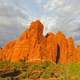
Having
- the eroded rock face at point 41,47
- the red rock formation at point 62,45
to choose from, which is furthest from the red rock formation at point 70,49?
the red rock formation at point 62,45

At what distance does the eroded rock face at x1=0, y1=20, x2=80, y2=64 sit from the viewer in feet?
340

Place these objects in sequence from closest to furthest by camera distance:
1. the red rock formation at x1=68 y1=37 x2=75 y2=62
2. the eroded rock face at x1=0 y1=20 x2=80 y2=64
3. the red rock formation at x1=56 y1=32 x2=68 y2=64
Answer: the red rock formation at x1=68 y1=37 x2=75 y2=62 < the eroded rock face at x1=0 y1=20 x2=80 y2=64 < the red rock formation at x1=56 y1=32 x2=68 y2=64

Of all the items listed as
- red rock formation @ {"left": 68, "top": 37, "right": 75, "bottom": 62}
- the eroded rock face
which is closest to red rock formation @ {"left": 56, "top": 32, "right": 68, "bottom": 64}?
the eroded rock face

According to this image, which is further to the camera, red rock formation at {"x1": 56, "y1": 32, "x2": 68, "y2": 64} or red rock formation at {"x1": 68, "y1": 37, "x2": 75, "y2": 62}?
red rock formation at {"x1": 56, "y1": 32, "x2": 68, "y2": 64}

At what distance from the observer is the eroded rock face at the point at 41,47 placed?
104 metres

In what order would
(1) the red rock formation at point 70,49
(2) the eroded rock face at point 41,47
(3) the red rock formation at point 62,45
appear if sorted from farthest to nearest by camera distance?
(3) the red rock formation at point 62,45
(2) the eroded rock face at point 41,47
(1) the red rock formation at point 70,49

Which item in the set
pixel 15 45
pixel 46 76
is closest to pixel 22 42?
pixel 15 45

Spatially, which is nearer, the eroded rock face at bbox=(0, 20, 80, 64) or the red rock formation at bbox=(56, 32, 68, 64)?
the eroded rock face at bbox=(0, 20, 80, 64)

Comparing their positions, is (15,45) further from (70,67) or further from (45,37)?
(70,67)

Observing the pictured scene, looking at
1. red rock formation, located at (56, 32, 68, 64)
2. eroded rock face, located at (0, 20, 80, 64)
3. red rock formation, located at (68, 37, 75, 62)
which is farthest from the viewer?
red rock formation, located at (56, 32, 68, 64)

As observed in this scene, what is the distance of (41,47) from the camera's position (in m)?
105

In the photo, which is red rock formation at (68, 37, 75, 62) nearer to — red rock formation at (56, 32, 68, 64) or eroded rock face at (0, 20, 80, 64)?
→ eroded rock face at (0, 20, 80, 64)

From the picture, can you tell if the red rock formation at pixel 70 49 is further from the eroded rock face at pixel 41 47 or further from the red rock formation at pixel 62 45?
the red rock formation at pixel 62 45

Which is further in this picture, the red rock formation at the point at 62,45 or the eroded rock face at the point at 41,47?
the red rock formation at the point at 62,45
